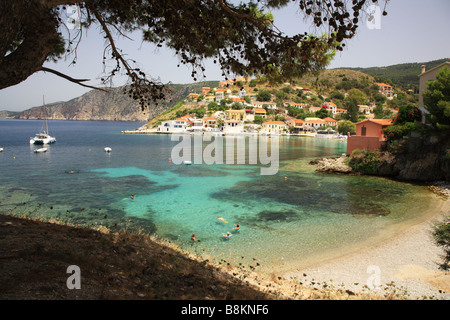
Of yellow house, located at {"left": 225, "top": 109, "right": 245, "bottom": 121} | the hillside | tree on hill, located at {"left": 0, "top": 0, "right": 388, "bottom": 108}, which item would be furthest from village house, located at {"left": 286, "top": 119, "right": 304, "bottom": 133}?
tree on hill, located at {"left": 0, "top": 0, "right": 388, "bottom": 108}

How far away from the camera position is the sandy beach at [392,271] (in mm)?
8438

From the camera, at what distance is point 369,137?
2916cm

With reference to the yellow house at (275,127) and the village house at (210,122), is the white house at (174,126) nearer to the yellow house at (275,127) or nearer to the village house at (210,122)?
the village house at (210,122)

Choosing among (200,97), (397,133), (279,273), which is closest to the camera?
(279,273)

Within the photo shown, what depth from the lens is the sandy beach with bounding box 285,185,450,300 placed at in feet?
27.7

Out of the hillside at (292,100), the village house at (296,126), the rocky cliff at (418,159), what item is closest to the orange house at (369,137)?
the rocky cliff at (418,159)

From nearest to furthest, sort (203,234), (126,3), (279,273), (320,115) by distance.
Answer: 1. (126,3)
2. (279,273)
3. (203,234)
4. (320,115)

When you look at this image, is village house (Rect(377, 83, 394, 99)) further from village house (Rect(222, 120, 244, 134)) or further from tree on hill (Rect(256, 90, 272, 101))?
village house (Rect(222, 120, 244, 134))

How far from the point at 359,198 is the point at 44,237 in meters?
19.4

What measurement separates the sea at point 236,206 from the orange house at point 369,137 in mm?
4190

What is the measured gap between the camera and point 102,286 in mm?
4164

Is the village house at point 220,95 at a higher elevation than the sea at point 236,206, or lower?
higher

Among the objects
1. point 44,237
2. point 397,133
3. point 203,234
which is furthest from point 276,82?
point 397,133
